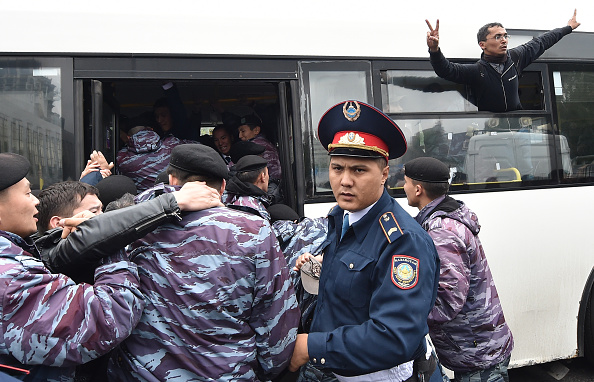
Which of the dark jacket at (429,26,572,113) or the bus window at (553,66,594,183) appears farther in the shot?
the bus window at (553,66,594,183)

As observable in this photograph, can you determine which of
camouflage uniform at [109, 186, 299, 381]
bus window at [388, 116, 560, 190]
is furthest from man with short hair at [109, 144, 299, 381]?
bus window at [388, 116, 560, 190]

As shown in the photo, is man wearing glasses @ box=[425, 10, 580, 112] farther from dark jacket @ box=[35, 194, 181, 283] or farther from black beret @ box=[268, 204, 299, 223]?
dark jacket @ box=[35, 194, 181, 283]

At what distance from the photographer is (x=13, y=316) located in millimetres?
1492

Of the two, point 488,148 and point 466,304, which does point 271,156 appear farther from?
point 466,304

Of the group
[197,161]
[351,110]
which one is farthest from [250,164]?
[351,110]

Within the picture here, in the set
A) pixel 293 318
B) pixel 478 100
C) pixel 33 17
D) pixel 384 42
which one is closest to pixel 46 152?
pixel 33 17

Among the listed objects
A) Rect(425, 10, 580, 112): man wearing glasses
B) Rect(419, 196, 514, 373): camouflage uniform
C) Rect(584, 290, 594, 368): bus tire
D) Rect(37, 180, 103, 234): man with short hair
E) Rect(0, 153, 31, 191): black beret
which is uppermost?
Rect(425, 10, 580, 112): man wearing glasses

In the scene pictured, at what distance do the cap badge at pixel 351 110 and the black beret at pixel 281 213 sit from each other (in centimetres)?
154

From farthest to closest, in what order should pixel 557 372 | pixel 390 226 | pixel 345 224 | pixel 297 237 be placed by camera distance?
pixel 557 372, pixel 297 237, pixel 345 224, pixel 390 226

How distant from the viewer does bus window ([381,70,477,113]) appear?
3.84 metres

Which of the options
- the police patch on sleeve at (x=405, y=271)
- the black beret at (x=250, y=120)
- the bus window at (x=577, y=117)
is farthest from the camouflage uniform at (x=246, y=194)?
the bus window at (x=577, y=117)

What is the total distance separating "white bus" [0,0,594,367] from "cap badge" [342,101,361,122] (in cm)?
171

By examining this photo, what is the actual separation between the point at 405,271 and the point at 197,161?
0.91 meters

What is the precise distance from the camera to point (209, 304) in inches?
69.2
